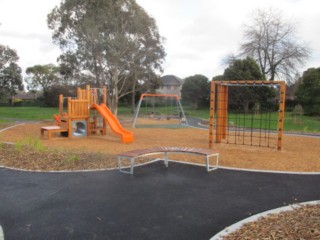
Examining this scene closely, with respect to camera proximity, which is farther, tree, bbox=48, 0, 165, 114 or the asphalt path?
tree, bbox=48, 0, 165, 114

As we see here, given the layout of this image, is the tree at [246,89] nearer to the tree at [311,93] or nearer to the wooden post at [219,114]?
the tree at [311,93]

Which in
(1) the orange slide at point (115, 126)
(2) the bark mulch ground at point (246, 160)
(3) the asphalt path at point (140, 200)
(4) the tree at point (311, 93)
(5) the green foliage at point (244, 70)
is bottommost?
(3) the asphalt path at point (140, 200)

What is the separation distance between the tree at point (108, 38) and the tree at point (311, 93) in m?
13.8

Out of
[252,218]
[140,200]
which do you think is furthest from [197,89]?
[252,218]

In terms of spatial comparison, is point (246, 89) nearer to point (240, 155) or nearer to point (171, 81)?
point (240, 155)

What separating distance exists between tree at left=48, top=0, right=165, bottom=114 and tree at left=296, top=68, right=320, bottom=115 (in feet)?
45.4

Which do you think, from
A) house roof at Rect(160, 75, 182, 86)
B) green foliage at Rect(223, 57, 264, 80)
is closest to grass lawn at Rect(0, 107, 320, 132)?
green foliage at Rect(223, 57, 264, 80)

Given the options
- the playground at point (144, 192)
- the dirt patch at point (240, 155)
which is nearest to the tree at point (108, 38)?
the dirt patch at point (240, 155)

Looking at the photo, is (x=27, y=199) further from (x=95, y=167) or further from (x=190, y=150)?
(x=190, y=150)

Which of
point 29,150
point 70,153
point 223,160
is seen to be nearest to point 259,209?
point 223,160

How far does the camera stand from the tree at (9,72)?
55.8 meters

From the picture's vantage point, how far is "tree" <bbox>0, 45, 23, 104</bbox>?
55.8 metres

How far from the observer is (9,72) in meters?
56.9

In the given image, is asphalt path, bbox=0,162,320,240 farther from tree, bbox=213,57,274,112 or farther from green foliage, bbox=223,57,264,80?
green foliage, bbox=223,57,264,80
